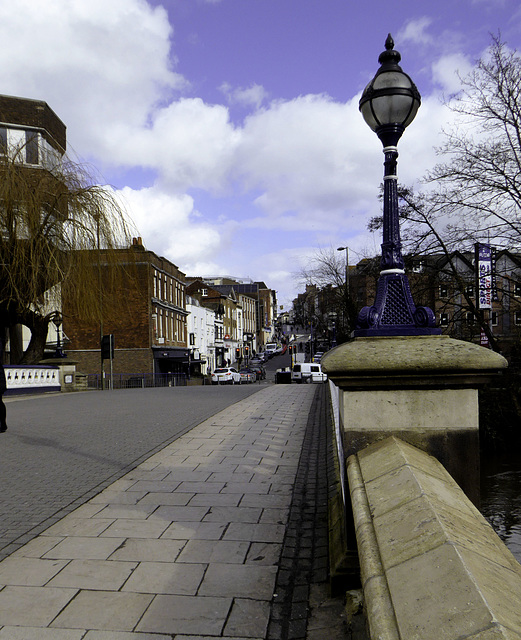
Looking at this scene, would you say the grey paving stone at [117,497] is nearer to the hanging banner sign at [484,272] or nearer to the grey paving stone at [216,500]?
the grey paving stone at [216,500]

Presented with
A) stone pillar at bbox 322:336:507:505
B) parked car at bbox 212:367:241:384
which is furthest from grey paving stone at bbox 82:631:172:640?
parked car at bbox 212:367:241:384

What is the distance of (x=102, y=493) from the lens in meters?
5.78

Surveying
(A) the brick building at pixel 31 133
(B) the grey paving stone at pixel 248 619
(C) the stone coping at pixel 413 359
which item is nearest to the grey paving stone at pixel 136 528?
(B) the grey paving stone at pixel 248 619

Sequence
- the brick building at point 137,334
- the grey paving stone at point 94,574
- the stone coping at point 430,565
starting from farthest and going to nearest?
1. the brick building at point 137,334
2. the grey paving stone at point 94,574
3. the stone coping at point 430,565

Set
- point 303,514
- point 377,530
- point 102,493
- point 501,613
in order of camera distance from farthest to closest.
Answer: point 102,493
point 303,514
point 377,530
point 501,613

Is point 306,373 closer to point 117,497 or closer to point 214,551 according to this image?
point 117,497

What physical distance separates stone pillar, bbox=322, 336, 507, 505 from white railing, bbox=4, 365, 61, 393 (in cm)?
1870

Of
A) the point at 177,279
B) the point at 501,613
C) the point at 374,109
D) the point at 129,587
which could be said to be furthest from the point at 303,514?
the point at 177,279

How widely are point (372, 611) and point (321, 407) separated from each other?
13.2 meters

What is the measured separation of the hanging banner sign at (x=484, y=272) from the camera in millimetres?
15614

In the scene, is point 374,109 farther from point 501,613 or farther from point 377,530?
point 501,613

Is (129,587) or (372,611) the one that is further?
(129,587)

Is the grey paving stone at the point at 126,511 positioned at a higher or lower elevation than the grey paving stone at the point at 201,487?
higher

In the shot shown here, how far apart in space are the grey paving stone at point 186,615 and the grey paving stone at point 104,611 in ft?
0.24
